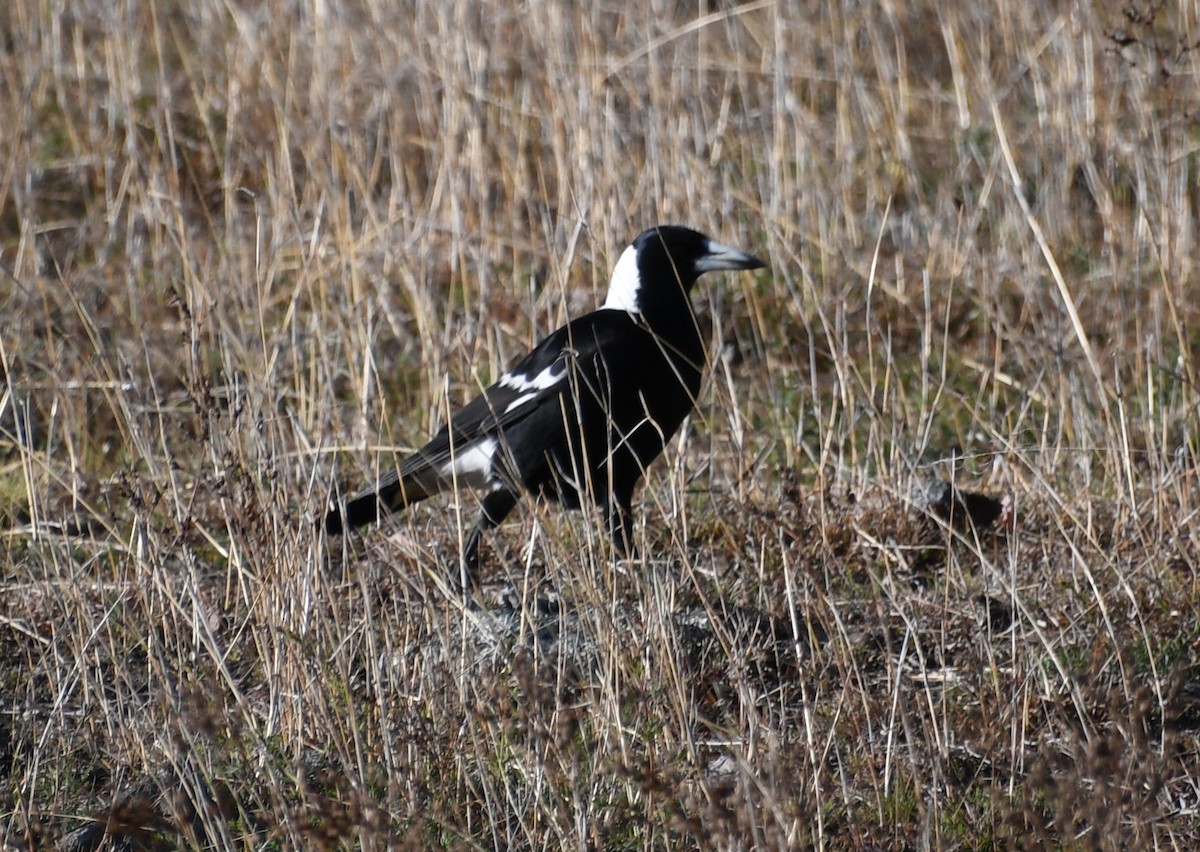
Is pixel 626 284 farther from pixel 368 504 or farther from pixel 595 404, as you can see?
pixel 368 504

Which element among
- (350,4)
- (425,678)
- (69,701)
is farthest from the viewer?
(350,4)

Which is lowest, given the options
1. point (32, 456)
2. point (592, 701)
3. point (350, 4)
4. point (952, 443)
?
point (952, 443)

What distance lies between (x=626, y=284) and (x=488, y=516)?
78cm

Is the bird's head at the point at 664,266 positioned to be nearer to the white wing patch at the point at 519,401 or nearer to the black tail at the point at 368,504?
the white wing patch at the point at 519,401

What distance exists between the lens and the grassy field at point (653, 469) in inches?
108

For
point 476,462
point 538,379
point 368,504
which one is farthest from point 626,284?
point 368,504

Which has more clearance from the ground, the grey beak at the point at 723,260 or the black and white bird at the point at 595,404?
the grey beak at the point at 723,260

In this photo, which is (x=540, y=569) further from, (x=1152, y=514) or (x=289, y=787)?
(x=1152, y=514)

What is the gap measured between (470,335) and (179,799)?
121 inches

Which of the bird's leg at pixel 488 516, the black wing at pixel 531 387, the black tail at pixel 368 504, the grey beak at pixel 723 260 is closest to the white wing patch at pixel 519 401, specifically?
the black wing at pixel 531 387

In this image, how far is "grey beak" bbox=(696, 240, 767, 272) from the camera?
4.32m

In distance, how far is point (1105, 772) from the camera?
6.88 ft

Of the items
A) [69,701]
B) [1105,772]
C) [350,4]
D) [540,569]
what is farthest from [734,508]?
[350,4]

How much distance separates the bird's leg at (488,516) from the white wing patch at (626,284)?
24.0 inches
